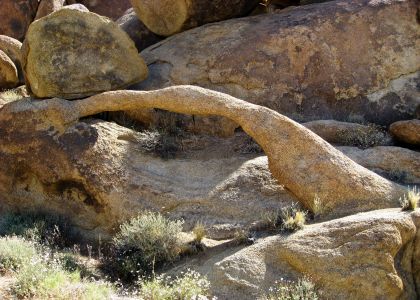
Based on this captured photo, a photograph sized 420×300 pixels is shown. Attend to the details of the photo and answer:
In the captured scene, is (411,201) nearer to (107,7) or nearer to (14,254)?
(14,254)

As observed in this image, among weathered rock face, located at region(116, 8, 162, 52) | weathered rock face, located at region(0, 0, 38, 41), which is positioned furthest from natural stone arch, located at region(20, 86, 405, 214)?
weathered rock face, located at region(0, 0, 38, 41)

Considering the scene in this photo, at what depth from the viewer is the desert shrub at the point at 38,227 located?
7.88 meters

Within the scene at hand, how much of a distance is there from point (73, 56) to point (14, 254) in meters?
3.57

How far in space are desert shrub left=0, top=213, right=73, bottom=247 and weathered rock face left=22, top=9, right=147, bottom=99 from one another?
1856 mm

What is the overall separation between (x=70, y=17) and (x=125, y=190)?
2970mm

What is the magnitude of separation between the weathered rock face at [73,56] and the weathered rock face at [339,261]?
380 cm

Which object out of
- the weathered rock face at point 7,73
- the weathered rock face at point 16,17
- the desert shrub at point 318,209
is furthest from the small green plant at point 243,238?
the weathered rock face at point 16,17

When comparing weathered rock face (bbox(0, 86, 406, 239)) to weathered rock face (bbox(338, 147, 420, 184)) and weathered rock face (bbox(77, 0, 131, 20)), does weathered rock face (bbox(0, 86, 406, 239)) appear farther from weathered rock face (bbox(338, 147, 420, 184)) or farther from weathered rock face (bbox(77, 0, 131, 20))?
weathered rock face (bbox(77, 0, 131, 20))

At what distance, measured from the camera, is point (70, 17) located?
959cm

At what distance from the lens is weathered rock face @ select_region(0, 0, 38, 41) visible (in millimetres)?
16516

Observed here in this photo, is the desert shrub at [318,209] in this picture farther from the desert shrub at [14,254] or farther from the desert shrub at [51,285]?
the desert shrub at [14,254]

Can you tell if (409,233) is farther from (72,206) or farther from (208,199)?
(72,206)

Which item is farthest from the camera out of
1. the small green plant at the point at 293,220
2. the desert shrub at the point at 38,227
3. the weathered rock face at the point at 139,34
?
the weathered rock face at the point at 139,34

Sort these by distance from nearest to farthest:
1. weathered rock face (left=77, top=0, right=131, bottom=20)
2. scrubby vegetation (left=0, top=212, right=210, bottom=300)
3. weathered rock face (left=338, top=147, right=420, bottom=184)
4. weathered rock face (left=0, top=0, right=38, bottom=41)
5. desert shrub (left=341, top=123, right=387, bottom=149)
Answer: scrubby vegetation (left=0, top=212, right=210, bottom=300)
weathered rock face (left=338, top=147, right=420, bottom=184)
desert shrub (left=341, top=123, right=387, bottom=149)
weathered rock face (left=0, top=0, right=38, bottom=41)
weathered rock face (left=77, top=0, right=131, bottom=20)
